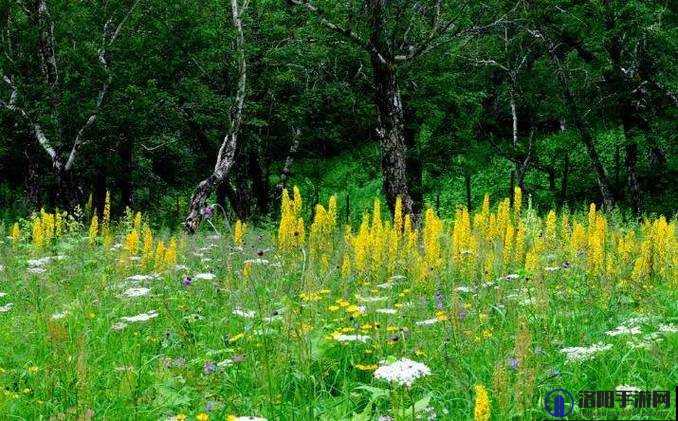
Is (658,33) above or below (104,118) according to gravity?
above

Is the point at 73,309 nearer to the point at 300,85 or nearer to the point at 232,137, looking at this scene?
the point at 232,137

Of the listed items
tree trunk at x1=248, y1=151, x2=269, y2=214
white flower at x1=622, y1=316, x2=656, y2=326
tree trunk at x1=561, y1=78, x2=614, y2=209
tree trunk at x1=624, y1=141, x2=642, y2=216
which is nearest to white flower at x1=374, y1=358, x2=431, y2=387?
white flower at x1=622, y1=316, x2=656, y2=326

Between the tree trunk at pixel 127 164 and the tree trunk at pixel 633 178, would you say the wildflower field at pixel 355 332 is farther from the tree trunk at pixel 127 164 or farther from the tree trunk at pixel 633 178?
the tree trunk at pixel 127 164

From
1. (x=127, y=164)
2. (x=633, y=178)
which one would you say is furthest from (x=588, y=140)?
(x=127, y=164)

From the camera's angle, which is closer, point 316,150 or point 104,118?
point 104,118

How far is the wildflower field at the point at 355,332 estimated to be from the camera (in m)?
3.08

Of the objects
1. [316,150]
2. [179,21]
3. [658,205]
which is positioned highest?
[179,21]

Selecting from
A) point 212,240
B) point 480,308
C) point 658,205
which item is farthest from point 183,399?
point 658,205

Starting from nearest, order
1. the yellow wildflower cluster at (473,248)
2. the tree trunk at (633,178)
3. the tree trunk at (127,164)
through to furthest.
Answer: the yellow wildflower cluster at (473,248)
the tree trunk at (633,178)
the tree trunk at (127,164)

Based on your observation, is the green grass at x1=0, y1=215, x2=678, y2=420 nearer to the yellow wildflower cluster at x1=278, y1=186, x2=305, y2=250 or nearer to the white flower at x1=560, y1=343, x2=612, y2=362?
the white flower at x1=560, y1=343, x2=612, y2=362

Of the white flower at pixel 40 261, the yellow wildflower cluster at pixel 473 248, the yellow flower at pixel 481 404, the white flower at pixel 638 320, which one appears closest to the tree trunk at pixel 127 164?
the white flower at pixel 40 261

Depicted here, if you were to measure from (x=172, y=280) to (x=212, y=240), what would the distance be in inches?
166

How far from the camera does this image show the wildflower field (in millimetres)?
3084

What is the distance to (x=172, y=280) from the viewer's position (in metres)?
5.73
